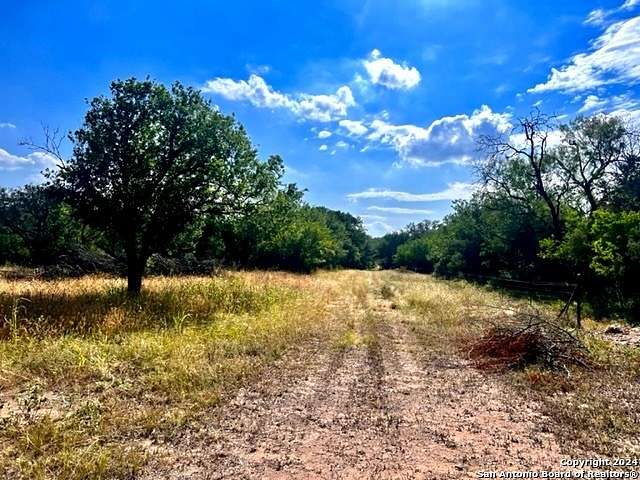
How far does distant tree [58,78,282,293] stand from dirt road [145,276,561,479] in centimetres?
866

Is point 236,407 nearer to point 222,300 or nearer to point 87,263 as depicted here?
point 222,300

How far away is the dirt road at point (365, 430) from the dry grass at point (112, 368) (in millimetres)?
531

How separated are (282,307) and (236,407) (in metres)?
8.22

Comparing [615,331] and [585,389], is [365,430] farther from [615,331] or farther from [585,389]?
[615,331]

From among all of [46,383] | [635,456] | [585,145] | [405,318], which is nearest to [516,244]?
[585,145]

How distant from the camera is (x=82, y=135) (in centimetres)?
1275

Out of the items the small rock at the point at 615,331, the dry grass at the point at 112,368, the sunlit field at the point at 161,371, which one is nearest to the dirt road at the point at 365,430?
the sunlit field at the point at 161,371

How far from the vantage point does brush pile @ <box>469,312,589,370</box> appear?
7.38 m

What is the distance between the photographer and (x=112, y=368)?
21.1 feet

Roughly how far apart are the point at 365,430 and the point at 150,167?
38.7ft

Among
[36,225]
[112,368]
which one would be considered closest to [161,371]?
[112,368]

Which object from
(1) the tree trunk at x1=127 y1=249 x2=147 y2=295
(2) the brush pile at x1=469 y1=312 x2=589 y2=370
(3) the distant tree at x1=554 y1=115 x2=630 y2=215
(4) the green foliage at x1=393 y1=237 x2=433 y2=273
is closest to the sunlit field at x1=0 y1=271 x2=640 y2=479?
(2) the brush pile at x1=469 y1=312 x2=589 y2=370

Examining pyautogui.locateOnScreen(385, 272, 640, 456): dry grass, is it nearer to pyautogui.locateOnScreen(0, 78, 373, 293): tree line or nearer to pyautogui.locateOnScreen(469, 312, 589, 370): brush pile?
pyautogui.locateOnScreen(469, 312, 589, 370): brush pile

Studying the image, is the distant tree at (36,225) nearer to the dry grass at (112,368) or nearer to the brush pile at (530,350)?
the dry grass at (112,368)
